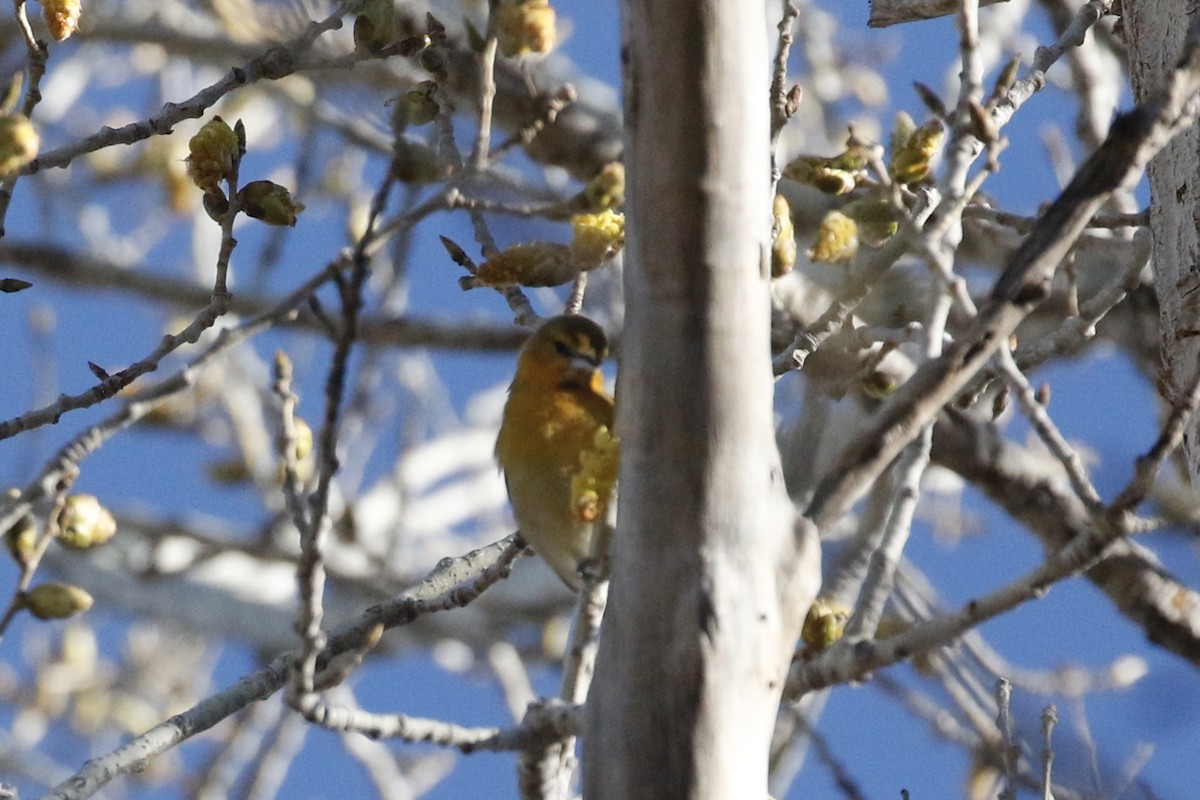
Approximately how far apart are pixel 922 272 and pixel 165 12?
5448 millimetres

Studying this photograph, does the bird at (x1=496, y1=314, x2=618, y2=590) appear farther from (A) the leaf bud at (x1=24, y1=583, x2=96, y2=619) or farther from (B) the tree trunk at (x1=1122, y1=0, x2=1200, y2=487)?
(B) the tree trunk at (x1=1122, y1=0, x2=1200, y2=487)

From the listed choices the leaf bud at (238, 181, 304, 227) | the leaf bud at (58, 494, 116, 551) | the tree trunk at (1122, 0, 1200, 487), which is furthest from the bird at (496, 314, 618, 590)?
the tree trunk at (1122, 0, 1200, 487)

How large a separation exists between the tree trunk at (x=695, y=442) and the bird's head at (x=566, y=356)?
7.29 feet

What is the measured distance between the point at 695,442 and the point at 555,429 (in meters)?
2.27

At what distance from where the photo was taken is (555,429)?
393cm

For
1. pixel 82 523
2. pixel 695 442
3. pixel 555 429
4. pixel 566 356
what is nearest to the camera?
pixel 695 442

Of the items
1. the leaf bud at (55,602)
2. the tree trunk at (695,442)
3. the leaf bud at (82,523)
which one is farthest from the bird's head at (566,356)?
the tree trunk at (695,442)

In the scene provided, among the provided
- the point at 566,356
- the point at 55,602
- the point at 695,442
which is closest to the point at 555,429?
the point at 566,356

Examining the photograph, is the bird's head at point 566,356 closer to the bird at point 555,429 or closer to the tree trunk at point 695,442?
the bird at point 555,429

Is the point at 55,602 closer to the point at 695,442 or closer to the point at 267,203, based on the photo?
the point at 267,203

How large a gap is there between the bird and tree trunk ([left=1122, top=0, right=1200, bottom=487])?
4.73ft

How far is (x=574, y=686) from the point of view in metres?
2.79

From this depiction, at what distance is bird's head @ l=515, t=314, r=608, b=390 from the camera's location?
12.9 ft

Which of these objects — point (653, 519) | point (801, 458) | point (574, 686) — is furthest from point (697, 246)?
point (574, 686)
